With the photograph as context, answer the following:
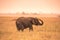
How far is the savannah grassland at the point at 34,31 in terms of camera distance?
149cm

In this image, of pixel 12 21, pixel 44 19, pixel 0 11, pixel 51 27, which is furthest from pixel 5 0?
pixel 51 27

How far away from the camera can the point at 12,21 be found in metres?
1.56

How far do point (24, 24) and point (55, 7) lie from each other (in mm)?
399

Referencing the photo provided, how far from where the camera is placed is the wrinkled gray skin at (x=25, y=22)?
1533mm

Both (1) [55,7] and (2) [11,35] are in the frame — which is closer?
(2) [11,35]

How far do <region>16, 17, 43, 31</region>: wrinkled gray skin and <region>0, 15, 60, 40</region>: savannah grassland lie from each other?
4 cm

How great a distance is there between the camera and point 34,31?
1521 mm

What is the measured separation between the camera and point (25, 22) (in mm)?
1552

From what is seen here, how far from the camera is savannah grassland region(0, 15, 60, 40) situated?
149 cm

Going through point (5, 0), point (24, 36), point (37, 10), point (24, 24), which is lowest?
point (24, 36)

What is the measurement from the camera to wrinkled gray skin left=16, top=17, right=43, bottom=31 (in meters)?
1.53

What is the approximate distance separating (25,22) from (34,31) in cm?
14

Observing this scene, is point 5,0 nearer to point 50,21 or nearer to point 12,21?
point 12,21

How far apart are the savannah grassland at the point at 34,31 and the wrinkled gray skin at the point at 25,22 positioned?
0.12 ft
